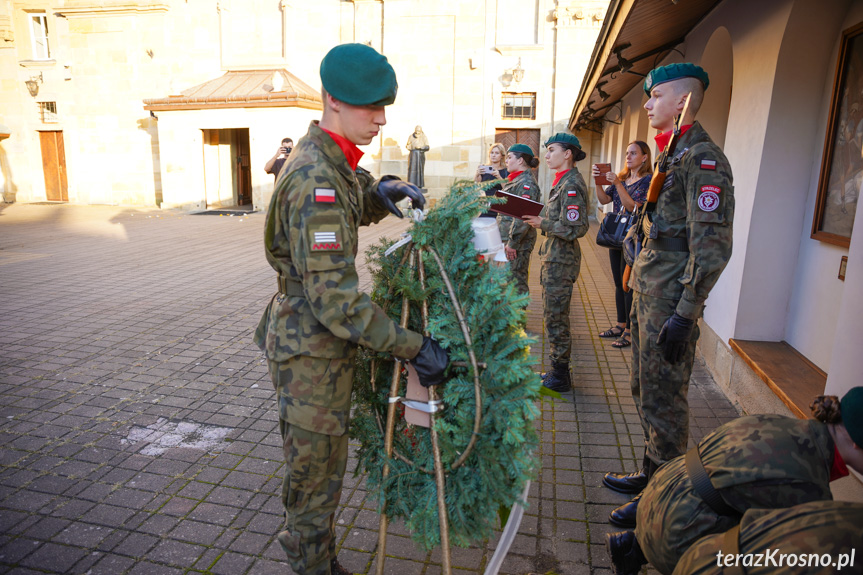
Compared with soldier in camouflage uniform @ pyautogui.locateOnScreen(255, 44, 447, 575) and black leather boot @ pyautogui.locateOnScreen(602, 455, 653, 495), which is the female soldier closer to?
soldier in camouflage uniform @ pyautogui.locateOnScreen(255, 44, 447, 575)

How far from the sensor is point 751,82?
461 centimetres

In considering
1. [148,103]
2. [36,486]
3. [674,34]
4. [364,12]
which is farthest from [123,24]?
[36,486]

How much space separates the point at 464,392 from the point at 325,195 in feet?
2.86

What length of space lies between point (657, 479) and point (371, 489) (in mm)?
1149

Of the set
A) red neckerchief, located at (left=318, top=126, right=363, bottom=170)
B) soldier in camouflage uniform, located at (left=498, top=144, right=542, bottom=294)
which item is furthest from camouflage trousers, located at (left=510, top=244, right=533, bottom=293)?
red neckerchief, located at (left=318, top=126, right=363, bottom=170)

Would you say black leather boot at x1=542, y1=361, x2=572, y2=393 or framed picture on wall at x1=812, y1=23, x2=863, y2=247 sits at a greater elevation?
framed picture on wall at x1=812, y1=23, x2=863, y2=247

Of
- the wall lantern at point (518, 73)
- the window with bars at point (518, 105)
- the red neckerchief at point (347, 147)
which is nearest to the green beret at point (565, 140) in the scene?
the red neckerchief at point (347, 147)

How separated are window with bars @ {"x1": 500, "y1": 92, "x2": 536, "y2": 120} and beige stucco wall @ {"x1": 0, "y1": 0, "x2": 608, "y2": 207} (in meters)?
0.26

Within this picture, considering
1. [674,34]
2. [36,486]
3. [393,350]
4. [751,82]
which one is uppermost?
[674,34]

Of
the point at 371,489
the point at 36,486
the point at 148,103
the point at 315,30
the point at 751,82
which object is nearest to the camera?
the point at 371,489

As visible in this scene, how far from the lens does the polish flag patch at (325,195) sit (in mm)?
1902

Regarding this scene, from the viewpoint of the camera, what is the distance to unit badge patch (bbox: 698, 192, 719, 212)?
2645 millimetres

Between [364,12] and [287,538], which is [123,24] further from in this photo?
[287,538]

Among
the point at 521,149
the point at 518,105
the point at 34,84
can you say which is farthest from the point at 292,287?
the point at 34,84
